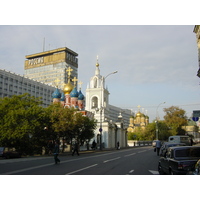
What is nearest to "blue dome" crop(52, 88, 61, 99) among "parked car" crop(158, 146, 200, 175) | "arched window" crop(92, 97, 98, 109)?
"arched window" crop(92, 97, 98, 109)

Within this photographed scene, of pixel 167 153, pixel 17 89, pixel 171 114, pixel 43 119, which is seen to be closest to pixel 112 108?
pixel 17 89

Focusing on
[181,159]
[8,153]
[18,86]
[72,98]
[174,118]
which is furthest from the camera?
[18,86]

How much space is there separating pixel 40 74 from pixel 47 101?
32.7m

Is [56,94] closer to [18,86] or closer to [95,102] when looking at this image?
[95,102]

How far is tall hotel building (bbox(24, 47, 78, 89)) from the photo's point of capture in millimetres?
137750

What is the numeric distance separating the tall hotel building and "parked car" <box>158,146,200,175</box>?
125 m

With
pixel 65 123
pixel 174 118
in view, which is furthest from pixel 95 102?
pixel 65 123

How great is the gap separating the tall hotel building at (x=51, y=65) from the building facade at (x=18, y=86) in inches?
748

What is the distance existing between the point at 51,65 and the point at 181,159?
5389 inches

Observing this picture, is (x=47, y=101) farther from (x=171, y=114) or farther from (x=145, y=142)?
(x=171, y=114)

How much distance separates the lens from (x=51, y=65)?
142125mm

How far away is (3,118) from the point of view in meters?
30.0

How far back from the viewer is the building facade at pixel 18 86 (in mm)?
90812

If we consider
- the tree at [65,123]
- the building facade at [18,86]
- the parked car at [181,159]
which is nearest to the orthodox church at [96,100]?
the tree at [65,123]
